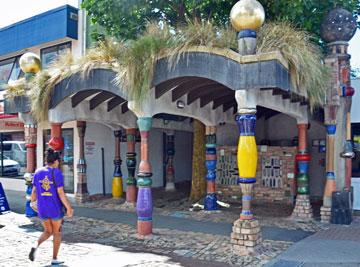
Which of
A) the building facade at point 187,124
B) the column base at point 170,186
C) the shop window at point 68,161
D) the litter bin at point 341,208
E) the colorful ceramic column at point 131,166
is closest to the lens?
the building facade at point 187,124

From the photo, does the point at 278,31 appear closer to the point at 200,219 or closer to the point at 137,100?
the point at 137,100

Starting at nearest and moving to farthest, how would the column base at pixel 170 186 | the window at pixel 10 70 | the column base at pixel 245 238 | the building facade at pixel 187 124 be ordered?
the column base at pixel 245 238
the building facade at pixel 187 124
the column base at pixel 170 186
the window at pixel 10 70

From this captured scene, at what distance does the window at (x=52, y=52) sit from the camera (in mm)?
12493

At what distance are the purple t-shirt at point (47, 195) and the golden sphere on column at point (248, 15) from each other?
11.6ft

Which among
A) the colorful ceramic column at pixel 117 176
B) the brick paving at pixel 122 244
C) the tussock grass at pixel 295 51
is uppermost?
the tussock grass at pixel 295 51

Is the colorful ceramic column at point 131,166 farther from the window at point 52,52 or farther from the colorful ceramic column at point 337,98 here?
the colorful ceramic column at point 337,98

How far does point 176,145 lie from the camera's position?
16.2m

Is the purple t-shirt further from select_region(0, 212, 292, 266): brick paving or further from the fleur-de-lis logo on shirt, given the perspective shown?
select_region(0, 212, 292, 266): brick paving

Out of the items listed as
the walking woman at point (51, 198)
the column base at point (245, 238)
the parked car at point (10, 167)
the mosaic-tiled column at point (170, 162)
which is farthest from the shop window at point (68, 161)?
the column base at point (245, 238)

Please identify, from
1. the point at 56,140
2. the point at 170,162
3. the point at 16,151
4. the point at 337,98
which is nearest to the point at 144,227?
the point at 56,140

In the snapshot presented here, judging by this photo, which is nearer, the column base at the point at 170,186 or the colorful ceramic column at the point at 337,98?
the colorful ceramic column at the point at 337,98

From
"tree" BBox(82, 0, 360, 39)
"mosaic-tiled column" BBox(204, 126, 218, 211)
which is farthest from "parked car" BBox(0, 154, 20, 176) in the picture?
"mosaic-tiled column" BBox(204, 126, 218, 211)

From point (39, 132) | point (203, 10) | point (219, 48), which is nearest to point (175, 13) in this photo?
point (203, 10)

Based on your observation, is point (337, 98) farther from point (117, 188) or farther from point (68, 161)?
point (68, 161)
